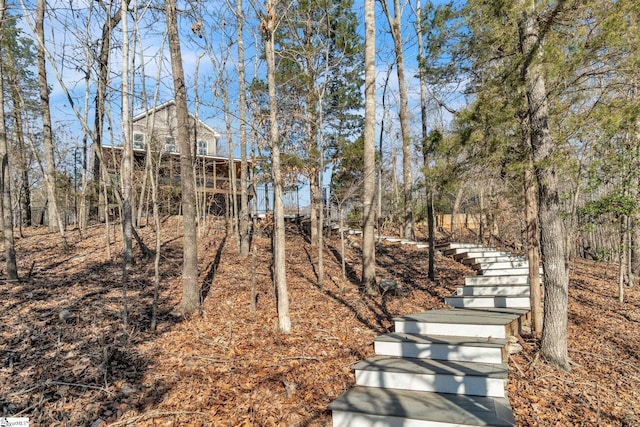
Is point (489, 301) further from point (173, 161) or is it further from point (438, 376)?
point (173, 161)

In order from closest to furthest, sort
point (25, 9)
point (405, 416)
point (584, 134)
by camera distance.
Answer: point (405, 416)
point (584, 134)
point (25, 9)

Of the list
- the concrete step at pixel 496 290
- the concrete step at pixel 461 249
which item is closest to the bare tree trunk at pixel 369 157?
the concrete step at pixel 496 290

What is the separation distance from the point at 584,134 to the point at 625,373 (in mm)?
2993

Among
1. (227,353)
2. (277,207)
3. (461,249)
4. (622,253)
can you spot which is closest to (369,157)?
(277,207)

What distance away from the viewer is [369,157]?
7.32 metres

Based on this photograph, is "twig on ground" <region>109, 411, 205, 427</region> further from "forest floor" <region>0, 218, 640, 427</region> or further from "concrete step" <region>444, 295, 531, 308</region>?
"concrete step" <region>444, 295, 531, 308</region>

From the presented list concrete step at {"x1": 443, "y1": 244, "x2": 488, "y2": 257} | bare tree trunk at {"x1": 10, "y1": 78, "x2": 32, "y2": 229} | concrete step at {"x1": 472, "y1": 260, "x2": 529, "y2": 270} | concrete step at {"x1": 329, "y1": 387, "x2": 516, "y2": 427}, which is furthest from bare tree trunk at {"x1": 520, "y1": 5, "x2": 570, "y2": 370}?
bare tree trunk at {"x1": 10, "y1": 78, "x2": 32, "y2": 229}

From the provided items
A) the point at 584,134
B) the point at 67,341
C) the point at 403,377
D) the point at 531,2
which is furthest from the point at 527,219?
the point at 67,341

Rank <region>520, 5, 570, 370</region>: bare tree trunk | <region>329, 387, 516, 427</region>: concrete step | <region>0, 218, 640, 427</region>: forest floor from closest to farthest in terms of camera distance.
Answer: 1. <region>329, 387, 516, 427</region>: concrete step
2. <region>0, 218, 640, 427</region>: forest floor
3. <region>520, 5, 570, 370</region>: bare tree trunk

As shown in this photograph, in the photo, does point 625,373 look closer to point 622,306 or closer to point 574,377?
point 574,377

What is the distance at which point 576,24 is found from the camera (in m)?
3.97

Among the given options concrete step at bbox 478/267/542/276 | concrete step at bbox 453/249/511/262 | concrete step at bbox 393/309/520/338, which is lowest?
concrete step at bbox 393/309/520/338

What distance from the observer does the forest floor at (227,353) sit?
10.6ft

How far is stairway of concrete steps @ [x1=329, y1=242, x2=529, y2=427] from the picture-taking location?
294 cm
